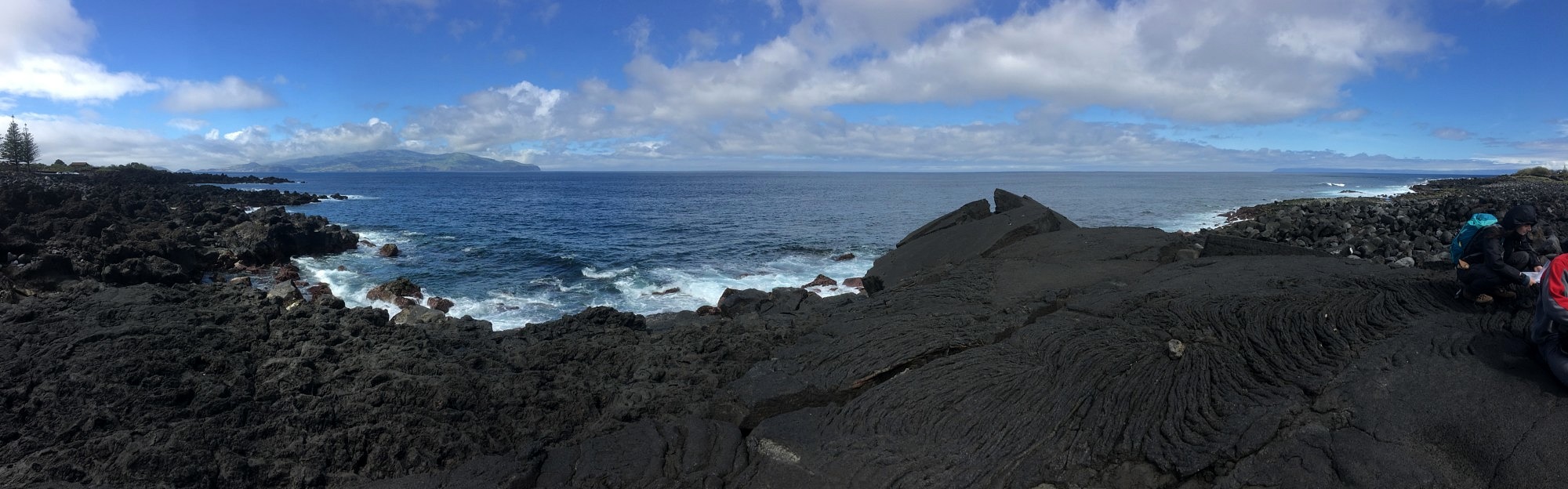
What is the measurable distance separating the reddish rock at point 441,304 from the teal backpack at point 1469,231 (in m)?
21.5

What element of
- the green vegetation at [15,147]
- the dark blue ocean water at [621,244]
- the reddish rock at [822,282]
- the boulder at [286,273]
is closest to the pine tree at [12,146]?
the green vegetation at [15,147]

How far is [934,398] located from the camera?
6.99 meters

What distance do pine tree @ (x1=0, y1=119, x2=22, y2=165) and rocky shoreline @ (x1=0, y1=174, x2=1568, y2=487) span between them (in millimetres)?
123048

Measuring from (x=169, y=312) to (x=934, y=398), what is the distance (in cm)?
1107

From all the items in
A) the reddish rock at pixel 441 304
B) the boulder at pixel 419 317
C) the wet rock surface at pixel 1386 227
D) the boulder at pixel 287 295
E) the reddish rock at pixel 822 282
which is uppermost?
the wet rock surface at pixel 1386 227

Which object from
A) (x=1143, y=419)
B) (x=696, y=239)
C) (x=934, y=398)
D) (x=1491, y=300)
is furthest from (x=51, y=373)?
(x=696, y=239)

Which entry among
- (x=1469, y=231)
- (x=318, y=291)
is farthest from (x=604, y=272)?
(x=1469, y=231)

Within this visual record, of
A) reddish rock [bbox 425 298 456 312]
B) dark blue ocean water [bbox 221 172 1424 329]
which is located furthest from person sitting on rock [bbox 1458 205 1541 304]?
reddish rock [bbox 425 298 456 312]

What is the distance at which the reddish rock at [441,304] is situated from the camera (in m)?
19.8

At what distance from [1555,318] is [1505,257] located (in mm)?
2208

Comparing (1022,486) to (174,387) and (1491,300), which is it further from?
(174,387)

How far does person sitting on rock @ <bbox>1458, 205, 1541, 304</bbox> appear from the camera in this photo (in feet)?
21.6

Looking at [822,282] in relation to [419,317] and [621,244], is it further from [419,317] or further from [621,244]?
[621,244]

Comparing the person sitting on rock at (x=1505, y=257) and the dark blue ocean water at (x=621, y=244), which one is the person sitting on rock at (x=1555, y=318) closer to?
the person sitting on rock at (x=1505, y=257)
